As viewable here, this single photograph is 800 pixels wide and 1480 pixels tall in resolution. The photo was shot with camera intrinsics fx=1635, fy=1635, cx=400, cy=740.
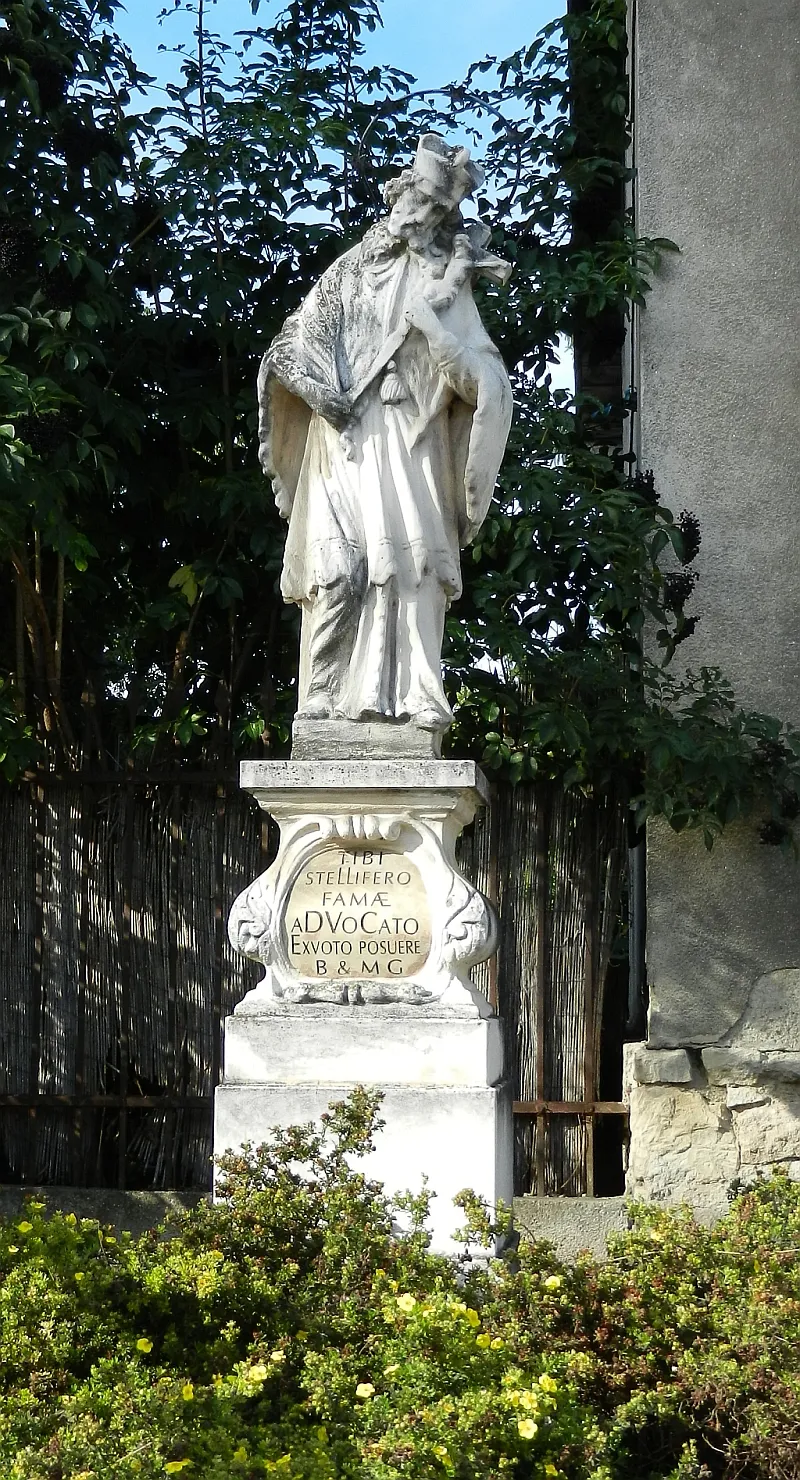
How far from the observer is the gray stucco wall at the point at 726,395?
605 centimetres

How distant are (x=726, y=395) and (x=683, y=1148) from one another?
283 cm

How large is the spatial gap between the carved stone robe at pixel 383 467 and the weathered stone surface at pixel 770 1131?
2.20m

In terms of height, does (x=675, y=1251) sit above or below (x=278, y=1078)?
below

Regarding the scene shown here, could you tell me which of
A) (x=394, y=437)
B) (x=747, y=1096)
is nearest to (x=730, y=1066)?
(x=747, y=1096)

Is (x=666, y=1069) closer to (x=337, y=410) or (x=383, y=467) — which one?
(x=383, y=467)

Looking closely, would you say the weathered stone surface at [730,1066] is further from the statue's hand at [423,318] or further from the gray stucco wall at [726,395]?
the statue's hand at [423,318]

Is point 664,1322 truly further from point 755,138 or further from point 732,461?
point 755,138

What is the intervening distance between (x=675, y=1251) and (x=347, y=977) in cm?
122

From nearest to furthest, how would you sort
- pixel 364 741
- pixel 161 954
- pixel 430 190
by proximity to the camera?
1. pixel 364 741
2. pixel 430 190
3. pixel 161 954

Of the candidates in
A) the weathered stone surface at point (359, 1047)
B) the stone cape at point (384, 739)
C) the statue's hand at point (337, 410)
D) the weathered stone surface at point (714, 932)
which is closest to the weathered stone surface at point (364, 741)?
the stone cape at point (384, 739)

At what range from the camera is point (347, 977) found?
15.0 ft

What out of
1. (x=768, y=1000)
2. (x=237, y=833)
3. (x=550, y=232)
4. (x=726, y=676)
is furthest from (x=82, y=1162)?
(x=550, y=232)

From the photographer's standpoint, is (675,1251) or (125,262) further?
(125,262)

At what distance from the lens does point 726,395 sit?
20.5 feet
